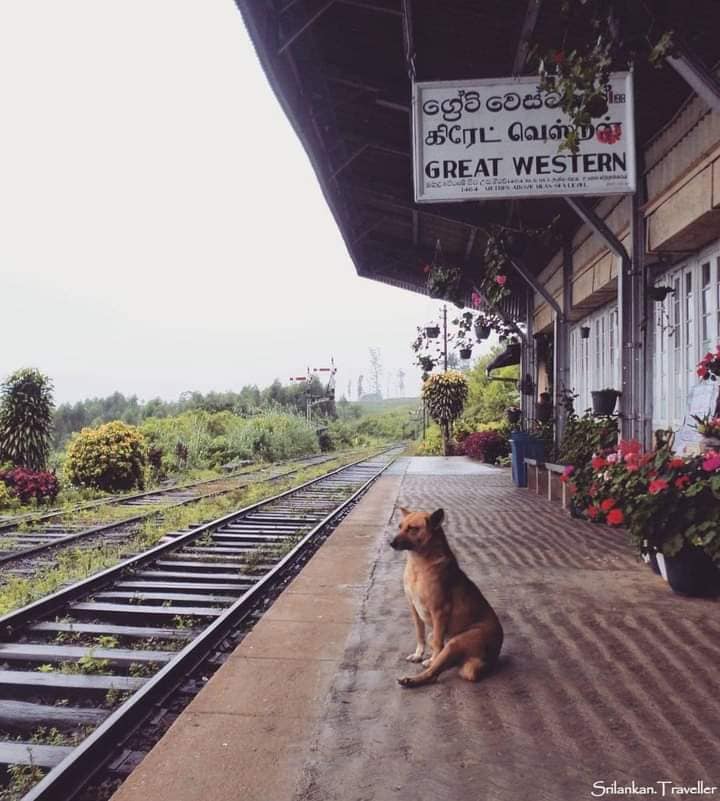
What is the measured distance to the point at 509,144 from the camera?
5785mm

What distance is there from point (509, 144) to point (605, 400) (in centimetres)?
337

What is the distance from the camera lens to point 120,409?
207 feet

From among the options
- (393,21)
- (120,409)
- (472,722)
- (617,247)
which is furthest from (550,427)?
(120,409)

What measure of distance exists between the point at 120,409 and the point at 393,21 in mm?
60317

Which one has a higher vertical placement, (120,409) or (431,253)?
(431,253)

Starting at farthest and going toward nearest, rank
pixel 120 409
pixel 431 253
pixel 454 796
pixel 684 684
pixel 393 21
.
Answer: pixel 120 409
pixel 431 253
pixel 393 21
pixel 684 684
pixel 454 796

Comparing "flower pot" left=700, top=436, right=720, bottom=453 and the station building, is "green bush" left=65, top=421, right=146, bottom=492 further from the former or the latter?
"flower pot" left=700, top=436, right=720, bottom=453

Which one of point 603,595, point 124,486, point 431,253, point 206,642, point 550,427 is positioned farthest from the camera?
point 431,253

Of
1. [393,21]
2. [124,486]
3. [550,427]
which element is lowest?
[124,486]

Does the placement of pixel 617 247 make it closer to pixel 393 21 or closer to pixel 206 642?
pixel 393 21

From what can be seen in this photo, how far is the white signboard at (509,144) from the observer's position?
5570mm

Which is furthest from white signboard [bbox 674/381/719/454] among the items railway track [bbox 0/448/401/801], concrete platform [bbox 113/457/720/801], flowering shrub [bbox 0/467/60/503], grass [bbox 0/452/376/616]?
flowering shrub [bbox 0/467/60/503]

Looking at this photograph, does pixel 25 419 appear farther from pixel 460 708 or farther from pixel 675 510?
pixel 460 708

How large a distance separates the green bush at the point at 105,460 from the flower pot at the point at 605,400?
411 inches
